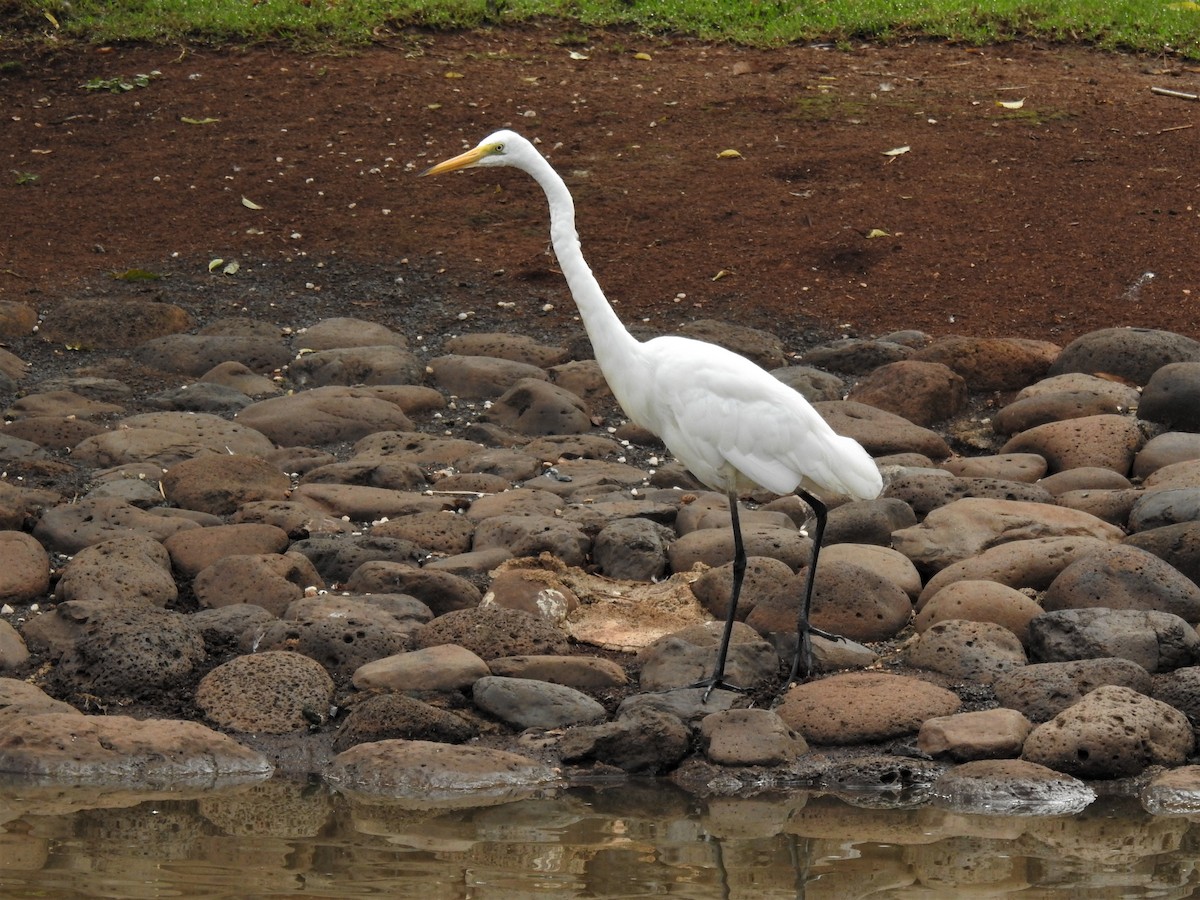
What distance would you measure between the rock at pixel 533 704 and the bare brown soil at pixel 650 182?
4.57 meters

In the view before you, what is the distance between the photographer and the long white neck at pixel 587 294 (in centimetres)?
592

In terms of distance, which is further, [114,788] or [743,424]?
[743,424]

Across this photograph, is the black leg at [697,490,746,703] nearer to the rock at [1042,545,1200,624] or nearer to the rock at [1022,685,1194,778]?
the rock at [1022,685,1194,778]

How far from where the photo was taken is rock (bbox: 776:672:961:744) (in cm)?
543

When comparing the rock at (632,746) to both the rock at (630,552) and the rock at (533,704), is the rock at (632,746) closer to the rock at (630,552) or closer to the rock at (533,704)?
the rock at (533,704)

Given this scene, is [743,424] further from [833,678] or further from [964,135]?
[964,135]

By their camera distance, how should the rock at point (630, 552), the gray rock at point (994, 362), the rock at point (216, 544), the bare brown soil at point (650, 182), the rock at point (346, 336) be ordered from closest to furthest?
the rock at point (216, 544), the rock at point (630, 552), the gray rock at point (994, 362), the rock at point (346, 336), the bare brown soil at point (650, 182)

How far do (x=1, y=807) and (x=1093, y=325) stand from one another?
22.7 ft

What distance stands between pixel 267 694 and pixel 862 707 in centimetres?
202

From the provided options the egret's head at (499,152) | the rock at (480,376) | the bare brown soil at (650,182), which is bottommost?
the rock at (480,376)

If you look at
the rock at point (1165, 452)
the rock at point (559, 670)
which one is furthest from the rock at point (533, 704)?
the rock at point (1165, 452)

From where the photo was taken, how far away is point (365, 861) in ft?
14.4

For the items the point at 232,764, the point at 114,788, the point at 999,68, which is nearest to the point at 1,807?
the point at 114,788

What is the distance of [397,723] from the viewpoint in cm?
537
